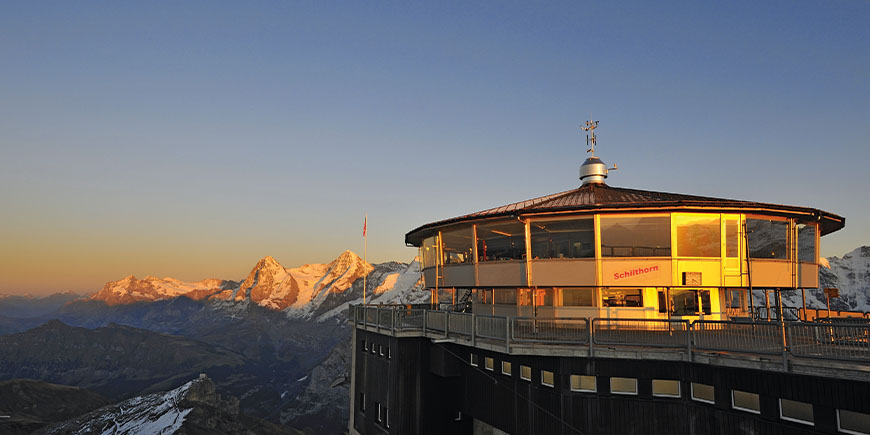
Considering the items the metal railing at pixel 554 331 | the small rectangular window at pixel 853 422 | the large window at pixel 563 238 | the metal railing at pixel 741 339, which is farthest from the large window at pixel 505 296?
the small rectangular window at pixel 853 422

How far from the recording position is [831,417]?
49.0 feet

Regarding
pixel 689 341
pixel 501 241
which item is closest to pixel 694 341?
pixel 689 341

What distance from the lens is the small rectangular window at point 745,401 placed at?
1678cm

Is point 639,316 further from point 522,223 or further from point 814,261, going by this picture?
point 814,261

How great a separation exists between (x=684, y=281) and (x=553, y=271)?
5.76 m

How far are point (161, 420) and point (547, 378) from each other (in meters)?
124

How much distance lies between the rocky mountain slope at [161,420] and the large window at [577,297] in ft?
363

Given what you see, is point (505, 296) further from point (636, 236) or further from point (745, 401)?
point (745, 401)

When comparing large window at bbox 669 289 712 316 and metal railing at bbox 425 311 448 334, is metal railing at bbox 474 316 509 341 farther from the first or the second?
large window at bbox 669 289 712 316

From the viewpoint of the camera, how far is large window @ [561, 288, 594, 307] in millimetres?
24359

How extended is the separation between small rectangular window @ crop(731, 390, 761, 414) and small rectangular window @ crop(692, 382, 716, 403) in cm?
65

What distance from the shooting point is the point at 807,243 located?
2525 centimetres

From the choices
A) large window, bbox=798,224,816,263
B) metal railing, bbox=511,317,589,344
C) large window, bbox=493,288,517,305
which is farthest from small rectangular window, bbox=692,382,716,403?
large window, bbox=798,224,816,263

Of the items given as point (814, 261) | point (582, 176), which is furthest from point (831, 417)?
point (582, 176)
